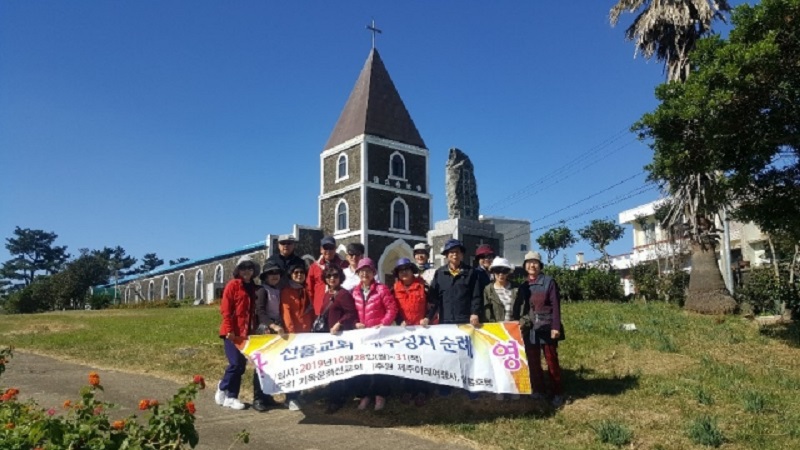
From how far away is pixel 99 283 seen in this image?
6869 centimetres

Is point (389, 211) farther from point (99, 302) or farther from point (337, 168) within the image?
point (99, 302)

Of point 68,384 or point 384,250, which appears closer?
point 68,384

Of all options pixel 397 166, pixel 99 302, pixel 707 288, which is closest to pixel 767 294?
pixel 707 288

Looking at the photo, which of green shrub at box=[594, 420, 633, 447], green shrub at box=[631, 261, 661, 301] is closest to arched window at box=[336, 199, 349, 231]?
green shrub at box=[631, 261, 661, 301]

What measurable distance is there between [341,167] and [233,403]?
2838 centimetres

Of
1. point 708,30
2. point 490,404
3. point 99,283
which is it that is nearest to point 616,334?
point 490,404

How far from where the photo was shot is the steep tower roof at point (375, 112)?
114 ft

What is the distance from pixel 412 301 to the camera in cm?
751

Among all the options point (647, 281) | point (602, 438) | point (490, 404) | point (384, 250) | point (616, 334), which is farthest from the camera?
point (384, 250)

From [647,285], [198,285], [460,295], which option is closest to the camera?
[460,295]

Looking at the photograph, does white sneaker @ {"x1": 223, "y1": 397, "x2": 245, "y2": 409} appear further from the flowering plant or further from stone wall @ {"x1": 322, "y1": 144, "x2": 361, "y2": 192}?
stone wall @ {"x1": 322, "y1": 144, "x2": 361, "y2": 192}

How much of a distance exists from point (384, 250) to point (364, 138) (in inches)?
245

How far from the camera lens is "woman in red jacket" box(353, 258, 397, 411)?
7.29 meters

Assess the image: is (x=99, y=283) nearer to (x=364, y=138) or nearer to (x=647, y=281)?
(x=364, y=138)
